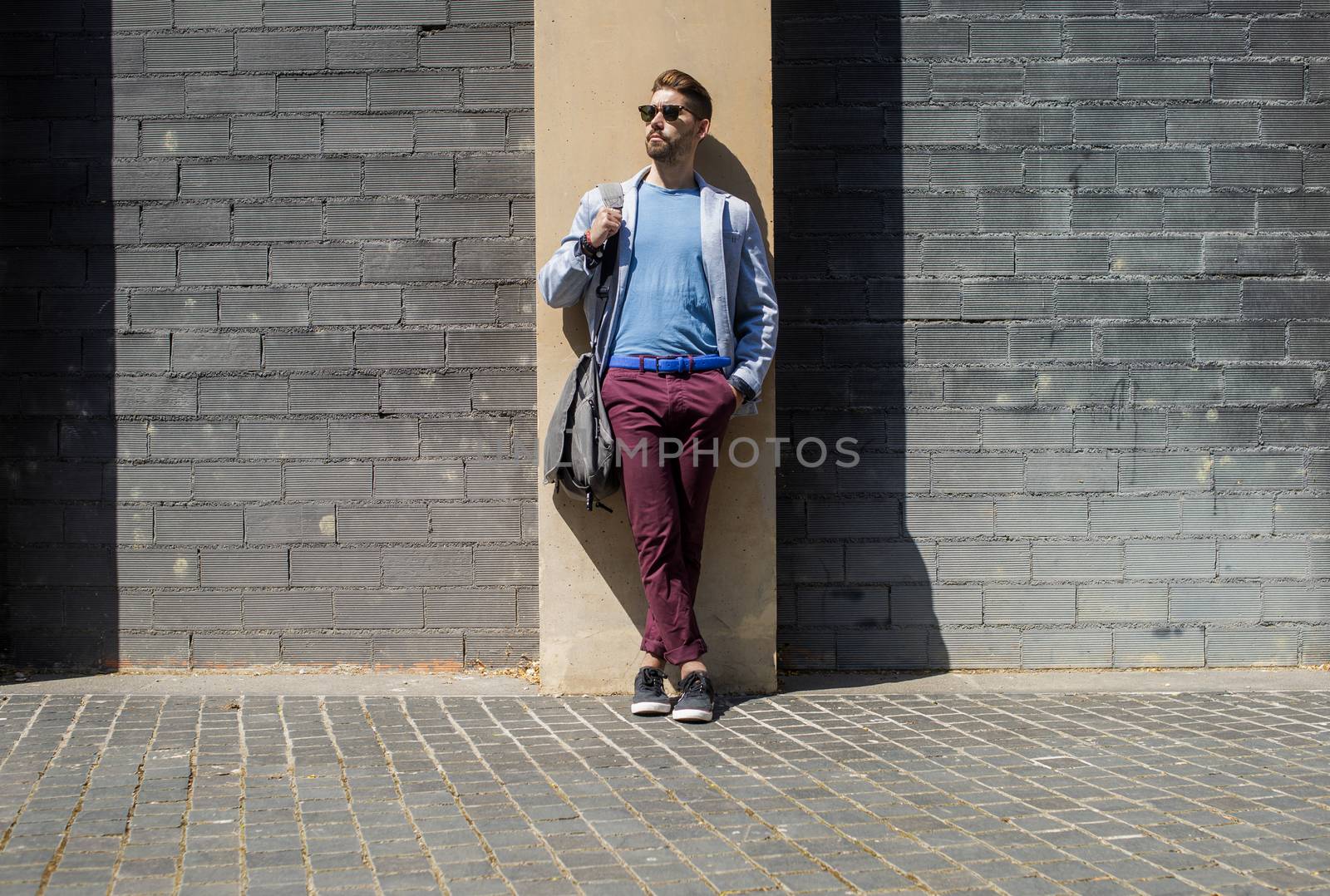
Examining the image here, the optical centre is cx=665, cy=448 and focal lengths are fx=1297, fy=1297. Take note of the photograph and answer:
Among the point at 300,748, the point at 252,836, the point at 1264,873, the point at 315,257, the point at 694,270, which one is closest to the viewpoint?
the point at 1264,873

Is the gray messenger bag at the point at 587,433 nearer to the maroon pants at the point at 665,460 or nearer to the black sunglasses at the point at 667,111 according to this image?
the maroon pants at the point at 665,460

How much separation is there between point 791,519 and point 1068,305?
1.53 meters

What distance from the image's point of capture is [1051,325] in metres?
5.69

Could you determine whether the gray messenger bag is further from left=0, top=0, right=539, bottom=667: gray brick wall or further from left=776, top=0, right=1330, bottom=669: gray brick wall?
left=776, top=0, right=1330, bottom=669: gray brick wall

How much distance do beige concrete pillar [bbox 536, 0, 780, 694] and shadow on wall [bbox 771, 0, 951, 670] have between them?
35 cm

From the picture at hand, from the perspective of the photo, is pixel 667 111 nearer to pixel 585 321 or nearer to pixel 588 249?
pixel 588 249

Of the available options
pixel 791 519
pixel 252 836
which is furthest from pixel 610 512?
pixel 252 836

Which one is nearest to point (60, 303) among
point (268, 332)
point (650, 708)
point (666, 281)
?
point (268, 332)

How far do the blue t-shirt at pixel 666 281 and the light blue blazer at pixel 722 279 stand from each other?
0.04 meters

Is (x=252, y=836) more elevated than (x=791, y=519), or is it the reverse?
(x=791, y=519)

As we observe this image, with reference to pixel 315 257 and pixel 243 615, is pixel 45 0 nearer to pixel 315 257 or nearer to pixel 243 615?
pixel 315 257

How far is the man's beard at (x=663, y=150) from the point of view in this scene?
16.4ft

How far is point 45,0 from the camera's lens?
18.5ft

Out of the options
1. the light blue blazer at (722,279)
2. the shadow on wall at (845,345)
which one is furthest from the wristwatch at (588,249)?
the shadow on wall at (845,345)
